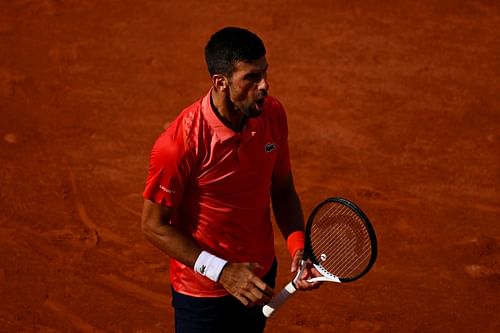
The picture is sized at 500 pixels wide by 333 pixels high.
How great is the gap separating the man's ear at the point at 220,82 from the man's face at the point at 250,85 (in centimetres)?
4

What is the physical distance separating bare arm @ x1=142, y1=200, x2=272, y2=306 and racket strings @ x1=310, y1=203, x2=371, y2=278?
0.41 m

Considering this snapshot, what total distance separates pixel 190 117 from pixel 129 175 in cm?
384

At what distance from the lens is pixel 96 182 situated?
7.43 m

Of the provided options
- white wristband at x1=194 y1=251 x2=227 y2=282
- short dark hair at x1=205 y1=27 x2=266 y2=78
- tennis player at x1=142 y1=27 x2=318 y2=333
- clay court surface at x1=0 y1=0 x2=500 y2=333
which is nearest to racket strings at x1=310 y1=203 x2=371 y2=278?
tennis player at x1=142 y1=27 x2=318 y2=333

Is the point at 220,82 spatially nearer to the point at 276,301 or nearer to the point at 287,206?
the point at 287,206

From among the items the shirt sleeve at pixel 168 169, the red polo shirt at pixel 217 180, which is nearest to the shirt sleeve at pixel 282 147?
the red polo shirt at pixel 217 180

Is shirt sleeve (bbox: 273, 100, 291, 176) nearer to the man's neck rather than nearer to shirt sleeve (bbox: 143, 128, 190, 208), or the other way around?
the man's neck

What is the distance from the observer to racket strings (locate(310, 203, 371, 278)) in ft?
13.0

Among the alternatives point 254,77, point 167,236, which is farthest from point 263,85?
point 167,236

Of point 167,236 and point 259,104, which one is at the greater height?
point 259,104

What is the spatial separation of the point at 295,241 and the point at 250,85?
0.95 meters

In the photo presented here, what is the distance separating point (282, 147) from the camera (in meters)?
4.10

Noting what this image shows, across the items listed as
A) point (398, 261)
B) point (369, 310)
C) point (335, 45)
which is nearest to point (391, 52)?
point (335, 45)

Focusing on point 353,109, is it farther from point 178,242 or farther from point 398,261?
point 178,242
